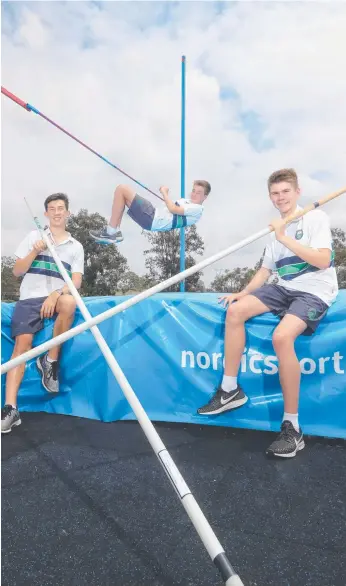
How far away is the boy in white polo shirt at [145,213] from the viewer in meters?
3.19

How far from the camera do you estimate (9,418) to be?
2.10m

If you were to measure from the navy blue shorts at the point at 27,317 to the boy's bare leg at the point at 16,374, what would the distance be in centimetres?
4

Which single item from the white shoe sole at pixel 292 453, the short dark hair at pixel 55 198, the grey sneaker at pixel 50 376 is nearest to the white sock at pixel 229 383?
the white shoe sole at pixel 292 453

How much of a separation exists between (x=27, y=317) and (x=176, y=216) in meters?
1.51

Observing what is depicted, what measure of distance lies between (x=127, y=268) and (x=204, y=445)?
24843mm

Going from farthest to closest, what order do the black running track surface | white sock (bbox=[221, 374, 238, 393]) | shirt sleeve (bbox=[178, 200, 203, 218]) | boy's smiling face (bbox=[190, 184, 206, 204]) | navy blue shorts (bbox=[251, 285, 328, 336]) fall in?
1. boy's smiling face (bbox=[190, 184, 206, 204])
2. shirt sleeve (bbox=[178, 200, 203, 218])
3. white sock (bbox=[221, 374, 238, 393])
4. navy blue shorts (bbox=[251, 285, 328, 336])
5. the black running track surface

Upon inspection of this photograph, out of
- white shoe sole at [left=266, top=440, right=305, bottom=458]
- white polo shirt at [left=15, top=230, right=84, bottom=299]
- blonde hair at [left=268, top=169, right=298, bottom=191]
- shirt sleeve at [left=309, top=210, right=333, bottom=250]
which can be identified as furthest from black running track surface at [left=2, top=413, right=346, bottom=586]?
blonde hair at [left=268, top=169, right=298, bottom=191]

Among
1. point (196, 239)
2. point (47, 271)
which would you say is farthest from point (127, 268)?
point (47, 271)

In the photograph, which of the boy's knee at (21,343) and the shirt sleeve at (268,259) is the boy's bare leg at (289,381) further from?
the boy's knee at (21,343)

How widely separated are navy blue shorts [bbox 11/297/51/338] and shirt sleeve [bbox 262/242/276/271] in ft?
4.49

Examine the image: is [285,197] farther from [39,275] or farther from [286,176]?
[39,275]

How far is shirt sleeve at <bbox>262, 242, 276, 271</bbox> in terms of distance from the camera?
2.26 metres

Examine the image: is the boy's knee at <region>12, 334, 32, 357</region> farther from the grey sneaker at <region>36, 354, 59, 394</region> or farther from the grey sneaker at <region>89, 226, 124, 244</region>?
the grey sneaker at <region>89, 226, 124, 244</region>

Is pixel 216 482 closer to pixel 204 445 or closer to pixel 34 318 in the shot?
pixel 204 445
